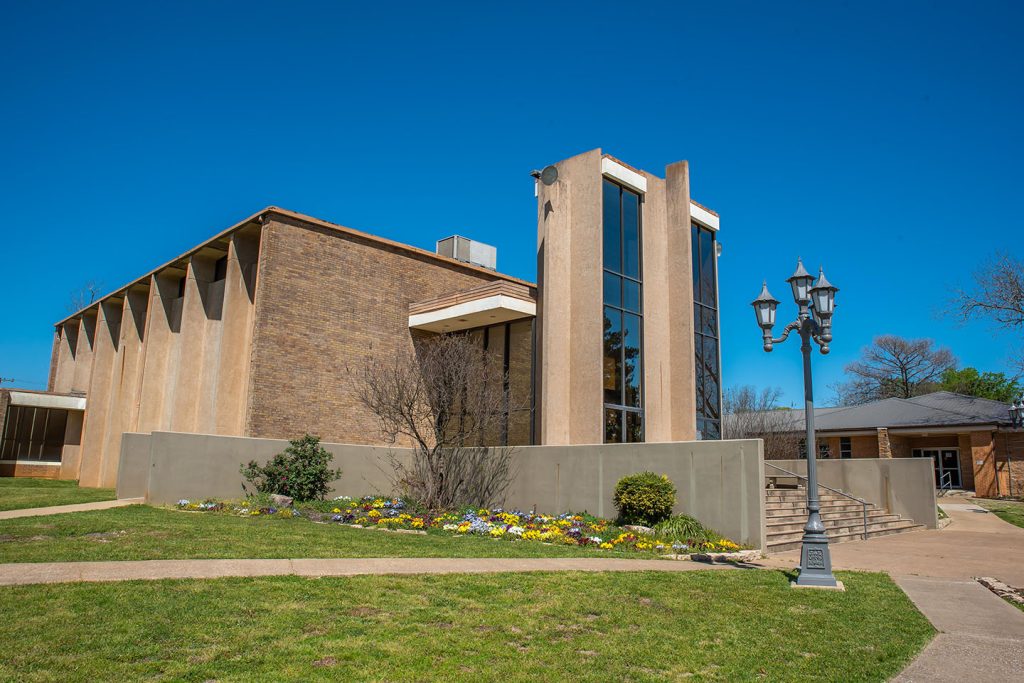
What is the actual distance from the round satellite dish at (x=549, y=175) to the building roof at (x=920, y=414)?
1934cm

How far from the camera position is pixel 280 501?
16812 mm

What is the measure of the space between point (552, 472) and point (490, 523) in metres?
2.58

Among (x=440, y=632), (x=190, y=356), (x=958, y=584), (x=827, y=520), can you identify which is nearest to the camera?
(x=440, y=632)

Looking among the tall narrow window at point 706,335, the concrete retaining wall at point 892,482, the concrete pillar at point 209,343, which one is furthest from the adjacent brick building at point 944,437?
the concrete pillar at point 209,343

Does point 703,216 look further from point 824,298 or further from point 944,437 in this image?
point 944,437

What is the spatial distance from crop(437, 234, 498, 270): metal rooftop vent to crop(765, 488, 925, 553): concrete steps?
1397 centimetres

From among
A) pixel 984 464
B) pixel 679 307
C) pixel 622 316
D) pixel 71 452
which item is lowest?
pixel 71 452

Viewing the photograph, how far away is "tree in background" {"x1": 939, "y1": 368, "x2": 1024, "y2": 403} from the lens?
166ft

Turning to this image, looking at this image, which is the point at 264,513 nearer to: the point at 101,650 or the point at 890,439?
the point at 101,650

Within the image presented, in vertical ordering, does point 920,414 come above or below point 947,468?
above

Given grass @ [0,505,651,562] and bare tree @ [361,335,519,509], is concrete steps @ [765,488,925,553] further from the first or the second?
bare tree @ [361,335,519,509]

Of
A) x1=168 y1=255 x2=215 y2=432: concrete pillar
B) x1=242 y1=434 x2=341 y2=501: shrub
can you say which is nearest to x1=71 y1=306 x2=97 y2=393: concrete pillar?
x1=168 y1=255 x2=215 y2=432: concrete pillar

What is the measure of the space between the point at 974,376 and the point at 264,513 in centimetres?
5815

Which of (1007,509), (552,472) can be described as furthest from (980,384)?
(552,472)
